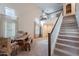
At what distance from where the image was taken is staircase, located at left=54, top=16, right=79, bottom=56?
1838 mm

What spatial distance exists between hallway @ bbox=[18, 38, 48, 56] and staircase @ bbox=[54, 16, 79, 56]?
0.16m

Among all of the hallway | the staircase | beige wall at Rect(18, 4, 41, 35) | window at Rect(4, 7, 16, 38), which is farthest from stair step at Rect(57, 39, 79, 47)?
window at Rect(4, 7, 16, 38)

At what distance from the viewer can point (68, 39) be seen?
1.86 metres

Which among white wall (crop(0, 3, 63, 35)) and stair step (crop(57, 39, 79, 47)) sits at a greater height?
white wall (crop(0, 3, 63, 35))

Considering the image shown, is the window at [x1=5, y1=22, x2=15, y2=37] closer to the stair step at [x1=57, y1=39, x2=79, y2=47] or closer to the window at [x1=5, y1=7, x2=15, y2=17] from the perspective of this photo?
the window at [x1=5, y1=7, x2=15, y2=17]

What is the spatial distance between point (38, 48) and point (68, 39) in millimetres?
447

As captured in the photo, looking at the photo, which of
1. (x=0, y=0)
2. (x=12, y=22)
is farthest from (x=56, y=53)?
(x=0, y=0)

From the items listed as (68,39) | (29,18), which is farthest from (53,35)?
(29,18)

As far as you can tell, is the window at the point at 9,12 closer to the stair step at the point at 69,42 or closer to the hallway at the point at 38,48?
the hallway at the point at 38,48

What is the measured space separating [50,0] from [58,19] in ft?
0.99

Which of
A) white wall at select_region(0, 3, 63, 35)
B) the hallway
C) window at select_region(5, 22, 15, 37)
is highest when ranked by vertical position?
white wall at select_region(0, 3, 63, 35)

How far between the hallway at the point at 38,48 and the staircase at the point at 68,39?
156mm

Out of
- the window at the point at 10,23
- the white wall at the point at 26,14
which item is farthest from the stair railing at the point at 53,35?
the window at the point at 10,23

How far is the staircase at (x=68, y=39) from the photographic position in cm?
184
